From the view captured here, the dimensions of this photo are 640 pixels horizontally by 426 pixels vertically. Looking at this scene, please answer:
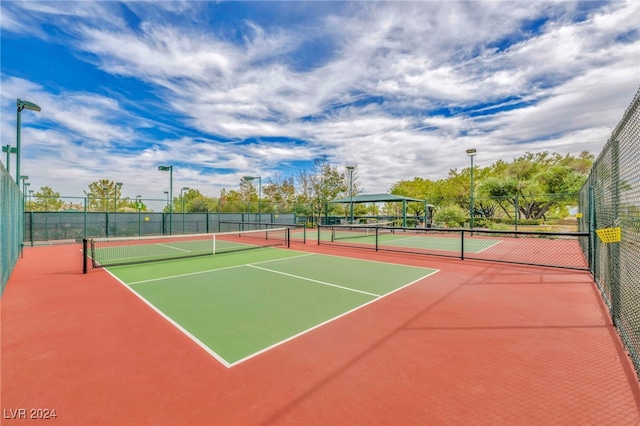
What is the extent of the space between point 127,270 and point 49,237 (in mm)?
11993

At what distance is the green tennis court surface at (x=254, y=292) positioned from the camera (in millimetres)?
3867

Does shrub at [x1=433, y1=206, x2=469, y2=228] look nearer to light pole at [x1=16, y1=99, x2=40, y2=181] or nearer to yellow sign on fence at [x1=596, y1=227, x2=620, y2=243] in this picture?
yellow sign on fence at [x1=596, y1=227, x2=620, y2=243]

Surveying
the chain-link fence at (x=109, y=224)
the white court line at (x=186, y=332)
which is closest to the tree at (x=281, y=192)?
the chain-link fence at (x=109, y=224)

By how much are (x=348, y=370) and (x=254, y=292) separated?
3338 millimetres

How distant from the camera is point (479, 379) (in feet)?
9.10

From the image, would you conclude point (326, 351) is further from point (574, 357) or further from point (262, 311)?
point (574, 357)

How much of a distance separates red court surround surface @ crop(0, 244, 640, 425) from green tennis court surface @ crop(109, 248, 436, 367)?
302 mm

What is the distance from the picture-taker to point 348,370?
2.95 meters

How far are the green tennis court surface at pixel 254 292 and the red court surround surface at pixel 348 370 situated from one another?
0.30m

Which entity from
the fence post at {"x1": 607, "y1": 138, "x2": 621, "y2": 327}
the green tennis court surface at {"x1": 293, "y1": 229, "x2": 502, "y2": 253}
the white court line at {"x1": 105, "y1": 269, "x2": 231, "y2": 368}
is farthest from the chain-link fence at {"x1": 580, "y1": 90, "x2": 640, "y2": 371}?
the green tennis court surface at {"x1": 293, "y1": 229, "x2": 502, "y2": 253}

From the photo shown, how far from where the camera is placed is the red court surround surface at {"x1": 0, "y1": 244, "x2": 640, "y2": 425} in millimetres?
2326

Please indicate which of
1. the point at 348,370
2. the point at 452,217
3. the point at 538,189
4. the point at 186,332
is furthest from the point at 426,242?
the point at 538,189

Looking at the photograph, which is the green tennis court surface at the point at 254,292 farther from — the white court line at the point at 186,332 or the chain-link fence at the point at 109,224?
the chain-link fence at the point at 109,224

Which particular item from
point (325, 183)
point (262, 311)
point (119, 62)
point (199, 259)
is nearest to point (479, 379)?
point (262, 311)
